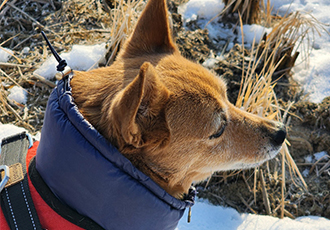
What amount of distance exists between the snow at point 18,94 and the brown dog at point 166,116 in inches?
70.3

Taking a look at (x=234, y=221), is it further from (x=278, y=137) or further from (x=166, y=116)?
(x=166, y=116)

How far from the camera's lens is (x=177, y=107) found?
1.74 metres

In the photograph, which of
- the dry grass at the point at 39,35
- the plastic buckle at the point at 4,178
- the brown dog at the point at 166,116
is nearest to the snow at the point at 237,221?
the brown dog at the point at 166,116

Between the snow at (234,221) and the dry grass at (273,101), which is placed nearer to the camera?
the snow at (234,221)

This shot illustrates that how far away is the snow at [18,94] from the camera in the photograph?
130 inches

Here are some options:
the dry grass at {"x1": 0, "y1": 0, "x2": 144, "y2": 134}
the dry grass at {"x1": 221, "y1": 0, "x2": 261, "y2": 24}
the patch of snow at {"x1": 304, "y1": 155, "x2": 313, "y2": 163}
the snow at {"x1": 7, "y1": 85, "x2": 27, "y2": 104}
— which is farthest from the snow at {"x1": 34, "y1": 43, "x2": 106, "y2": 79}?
the patch of snow at {"x1": 304, "y1": 155, "x2": 313, "y2": 163}

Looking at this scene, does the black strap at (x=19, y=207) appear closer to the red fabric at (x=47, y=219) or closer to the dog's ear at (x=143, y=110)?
the red fabric at (x=47, y=219)

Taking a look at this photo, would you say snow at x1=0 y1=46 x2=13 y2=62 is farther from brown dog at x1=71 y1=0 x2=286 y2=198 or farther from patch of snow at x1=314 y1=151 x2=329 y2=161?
patch of snow at x1=314 y1=151 x2=329 y2=161

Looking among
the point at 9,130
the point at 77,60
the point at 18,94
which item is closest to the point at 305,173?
the point at 77,60

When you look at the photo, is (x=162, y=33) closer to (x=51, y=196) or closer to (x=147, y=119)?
(x=147, y=119)

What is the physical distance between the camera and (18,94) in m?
3.31

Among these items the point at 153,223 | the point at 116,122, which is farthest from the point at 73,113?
the point at 153,223

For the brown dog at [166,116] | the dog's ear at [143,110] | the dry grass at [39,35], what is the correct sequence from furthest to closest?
the dry grass at [39,35] < the brown dog at [166,116] < the dog's ear at [143,110]

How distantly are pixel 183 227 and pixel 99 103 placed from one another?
1467 millimetres
